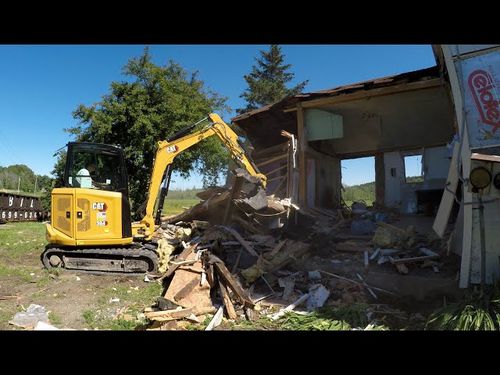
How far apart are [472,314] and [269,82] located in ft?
120

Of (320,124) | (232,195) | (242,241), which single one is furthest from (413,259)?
(320,124)

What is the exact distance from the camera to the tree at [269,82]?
38.1 metres

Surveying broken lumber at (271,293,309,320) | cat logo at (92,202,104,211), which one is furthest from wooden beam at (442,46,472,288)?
cat logo at (92,202,104,211)

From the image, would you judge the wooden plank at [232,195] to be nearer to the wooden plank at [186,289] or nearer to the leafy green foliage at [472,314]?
the wooden plank at [186,289]

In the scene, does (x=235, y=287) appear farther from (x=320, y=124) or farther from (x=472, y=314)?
(x=320, y=124)

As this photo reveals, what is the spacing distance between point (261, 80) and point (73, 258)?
3366 cm

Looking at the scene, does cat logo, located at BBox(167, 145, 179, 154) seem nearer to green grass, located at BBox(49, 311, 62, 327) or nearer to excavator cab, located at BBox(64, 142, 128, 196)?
excavator cab, located at BBox(64, 142, 128, 196)

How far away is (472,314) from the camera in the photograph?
4695mm

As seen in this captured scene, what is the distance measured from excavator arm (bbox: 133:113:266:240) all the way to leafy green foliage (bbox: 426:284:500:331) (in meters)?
6.12

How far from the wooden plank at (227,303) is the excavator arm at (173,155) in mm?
3938

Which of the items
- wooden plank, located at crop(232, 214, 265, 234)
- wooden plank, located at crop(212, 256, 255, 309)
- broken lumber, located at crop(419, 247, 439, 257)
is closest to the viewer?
wooden plank, located at crop(212, 256, 255, 309)

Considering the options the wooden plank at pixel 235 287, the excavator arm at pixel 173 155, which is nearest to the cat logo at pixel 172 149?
the excavator arm at pixel 173 155

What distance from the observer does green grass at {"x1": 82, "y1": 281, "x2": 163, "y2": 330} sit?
588cm
